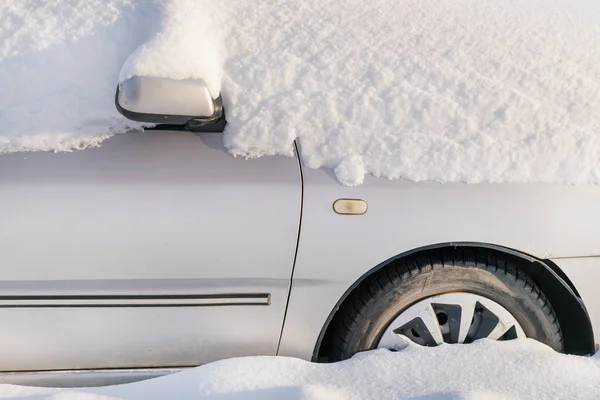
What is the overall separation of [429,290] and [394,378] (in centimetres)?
28

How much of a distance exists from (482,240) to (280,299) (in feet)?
2.03

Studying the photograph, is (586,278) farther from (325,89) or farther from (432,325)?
(325,89)

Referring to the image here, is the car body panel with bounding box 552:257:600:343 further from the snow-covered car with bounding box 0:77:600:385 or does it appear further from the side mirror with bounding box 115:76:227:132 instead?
the side mirror with bounding box 115:76:227:132

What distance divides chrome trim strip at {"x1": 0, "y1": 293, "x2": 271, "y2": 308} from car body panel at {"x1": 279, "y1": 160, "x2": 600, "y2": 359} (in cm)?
13

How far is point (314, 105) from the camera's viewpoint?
1646mm

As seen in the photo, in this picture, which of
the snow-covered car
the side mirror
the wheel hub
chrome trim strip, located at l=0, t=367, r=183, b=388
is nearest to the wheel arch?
the snow-covered car

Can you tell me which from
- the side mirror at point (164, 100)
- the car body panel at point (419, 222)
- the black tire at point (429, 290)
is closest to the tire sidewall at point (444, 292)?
the black tire at point (429, 290)

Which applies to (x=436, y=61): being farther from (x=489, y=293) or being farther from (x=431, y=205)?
(x=489, y=293)

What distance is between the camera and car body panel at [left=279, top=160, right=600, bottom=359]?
1.67m

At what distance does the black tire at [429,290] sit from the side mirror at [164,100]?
727 mm

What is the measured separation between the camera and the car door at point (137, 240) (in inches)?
63.8

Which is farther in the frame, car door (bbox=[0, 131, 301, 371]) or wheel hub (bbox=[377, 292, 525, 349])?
wheel hub (bbox=[377, 292, 525, 349])

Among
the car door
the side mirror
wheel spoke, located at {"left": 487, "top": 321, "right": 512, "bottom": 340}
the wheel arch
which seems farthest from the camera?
wheel spoke, located at {"left": 487, "top": 321, "right": 512, "bottom": 340}

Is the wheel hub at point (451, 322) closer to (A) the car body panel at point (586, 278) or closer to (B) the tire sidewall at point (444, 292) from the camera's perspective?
(B) the tire sidewall at point (444, 292)
